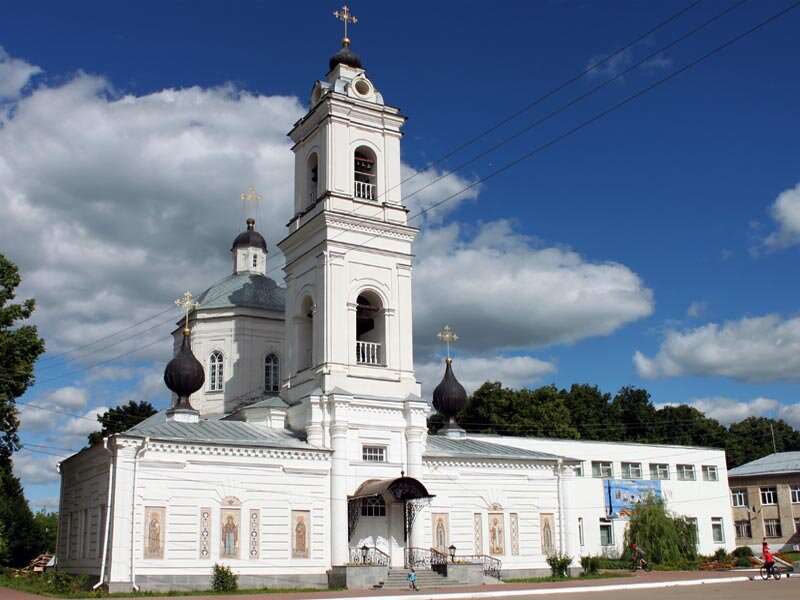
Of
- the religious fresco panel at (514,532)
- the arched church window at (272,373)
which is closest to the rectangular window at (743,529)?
the religious fresco panel at (514,532)

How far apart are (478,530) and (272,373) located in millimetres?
12267

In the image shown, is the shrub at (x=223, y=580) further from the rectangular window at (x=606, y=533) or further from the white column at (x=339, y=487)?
the rectangular window at (x=606, y=533)

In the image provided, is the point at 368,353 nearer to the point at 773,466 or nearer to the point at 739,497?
the point at 739,497

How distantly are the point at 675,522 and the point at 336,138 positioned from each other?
2479 centimetres

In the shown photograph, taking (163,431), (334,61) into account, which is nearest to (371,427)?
(163,431)

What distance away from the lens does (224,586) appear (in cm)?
2572

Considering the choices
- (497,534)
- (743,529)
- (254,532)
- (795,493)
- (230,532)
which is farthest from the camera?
(743,529)

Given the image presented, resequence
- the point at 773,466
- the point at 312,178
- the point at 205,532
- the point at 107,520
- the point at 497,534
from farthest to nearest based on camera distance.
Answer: the point at 773,466 < the point at 312,178 < the point at 497,534 < the point at 205,532 < the point at 107,520

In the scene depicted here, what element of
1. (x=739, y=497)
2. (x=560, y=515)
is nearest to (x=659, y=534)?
(x=560, y=515)

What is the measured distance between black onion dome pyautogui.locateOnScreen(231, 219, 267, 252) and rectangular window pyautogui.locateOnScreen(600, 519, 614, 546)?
23076 mm

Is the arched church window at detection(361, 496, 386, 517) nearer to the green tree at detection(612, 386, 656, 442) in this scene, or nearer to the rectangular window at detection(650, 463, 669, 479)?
the rectangular window at detection(650, 463, 669, 479)

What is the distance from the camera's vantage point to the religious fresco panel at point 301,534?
27.8 m

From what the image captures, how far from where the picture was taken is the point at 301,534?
27.9m

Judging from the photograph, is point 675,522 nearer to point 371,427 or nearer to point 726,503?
point 726,503
